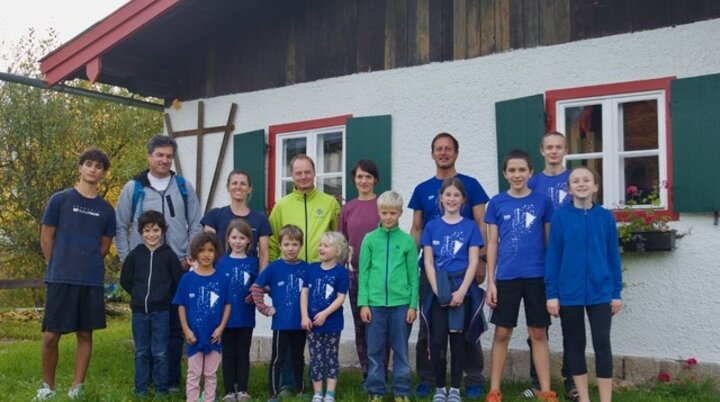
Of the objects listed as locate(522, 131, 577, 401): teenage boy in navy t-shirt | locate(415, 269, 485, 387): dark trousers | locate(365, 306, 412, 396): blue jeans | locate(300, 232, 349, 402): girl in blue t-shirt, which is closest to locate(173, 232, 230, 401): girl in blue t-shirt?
locate(300, 232, 349, 402): girl in blue t-shirt

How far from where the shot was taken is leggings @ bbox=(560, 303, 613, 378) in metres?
4.33

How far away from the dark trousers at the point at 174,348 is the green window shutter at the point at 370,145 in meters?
2.28

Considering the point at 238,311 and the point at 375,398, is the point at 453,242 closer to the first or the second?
the point at 375,398

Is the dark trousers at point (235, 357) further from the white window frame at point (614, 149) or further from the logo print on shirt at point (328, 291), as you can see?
the white window frame at point (614, 149)

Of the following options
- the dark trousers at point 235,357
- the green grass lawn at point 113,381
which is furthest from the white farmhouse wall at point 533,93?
the dark trousers at point 235,357

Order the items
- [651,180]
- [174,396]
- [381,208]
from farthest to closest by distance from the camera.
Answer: [651,180] → [174,396] → [381,208]

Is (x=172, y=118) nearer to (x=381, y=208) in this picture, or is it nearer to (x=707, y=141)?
(x=381, y=208)

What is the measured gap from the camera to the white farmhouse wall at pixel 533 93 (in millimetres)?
5496

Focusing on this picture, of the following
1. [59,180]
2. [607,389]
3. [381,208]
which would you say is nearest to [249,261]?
[381,208]

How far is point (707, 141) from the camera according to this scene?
544 cm

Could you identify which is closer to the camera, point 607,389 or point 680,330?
point 607,389

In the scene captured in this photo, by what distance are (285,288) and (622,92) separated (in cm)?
305

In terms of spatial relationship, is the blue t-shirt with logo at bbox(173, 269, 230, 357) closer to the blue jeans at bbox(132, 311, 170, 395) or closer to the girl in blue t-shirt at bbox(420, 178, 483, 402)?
the blue jeans at bbox(132, 311, 170, 395)

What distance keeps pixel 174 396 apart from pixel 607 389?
9.46 feet
